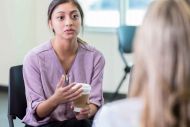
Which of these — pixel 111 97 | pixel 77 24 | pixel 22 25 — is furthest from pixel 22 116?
pixel 22 25

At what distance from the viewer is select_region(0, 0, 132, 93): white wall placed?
4.36 metres

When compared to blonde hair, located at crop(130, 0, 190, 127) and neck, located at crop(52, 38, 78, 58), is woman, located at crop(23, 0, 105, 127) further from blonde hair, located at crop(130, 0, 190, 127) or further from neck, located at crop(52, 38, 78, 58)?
blonde hair, located at crop(130, 0, 190, 127)

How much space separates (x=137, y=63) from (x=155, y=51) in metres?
0.06

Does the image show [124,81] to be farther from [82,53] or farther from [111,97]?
[82,53]

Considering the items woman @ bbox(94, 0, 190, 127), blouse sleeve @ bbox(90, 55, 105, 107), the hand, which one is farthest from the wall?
woman @ bbox(94, 0, 190, 127)

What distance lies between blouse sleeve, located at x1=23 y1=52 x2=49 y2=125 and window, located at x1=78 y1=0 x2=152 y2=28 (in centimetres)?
249

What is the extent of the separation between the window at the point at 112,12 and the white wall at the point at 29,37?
15 centimetres

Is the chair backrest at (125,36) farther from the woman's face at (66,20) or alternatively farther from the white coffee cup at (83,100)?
the white coffee cup at (83,100)

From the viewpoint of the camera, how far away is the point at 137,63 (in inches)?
33.4

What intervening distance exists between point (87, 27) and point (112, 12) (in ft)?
1.18

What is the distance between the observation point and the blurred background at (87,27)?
14.2 feet

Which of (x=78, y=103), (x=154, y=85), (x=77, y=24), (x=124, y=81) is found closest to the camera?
(x=154, y=85)

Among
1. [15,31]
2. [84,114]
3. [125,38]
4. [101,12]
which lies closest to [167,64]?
[84,114]

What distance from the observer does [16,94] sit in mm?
2002
